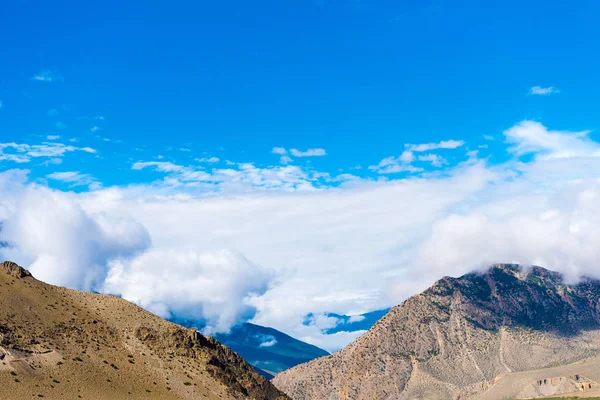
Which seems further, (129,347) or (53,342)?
(129,347)

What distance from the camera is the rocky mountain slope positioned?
384ft

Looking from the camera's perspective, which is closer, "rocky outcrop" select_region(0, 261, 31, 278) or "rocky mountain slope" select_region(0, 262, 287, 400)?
"rocky mountain slope" select_region(0, 262, 287, 400)

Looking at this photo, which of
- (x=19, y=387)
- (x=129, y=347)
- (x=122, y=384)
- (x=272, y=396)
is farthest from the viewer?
(x=272, y=396)

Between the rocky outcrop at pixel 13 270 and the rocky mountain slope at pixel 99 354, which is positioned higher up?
the rocky outcrop at pixel 13 270

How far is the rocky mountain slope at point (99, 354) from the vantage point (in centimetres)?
11712

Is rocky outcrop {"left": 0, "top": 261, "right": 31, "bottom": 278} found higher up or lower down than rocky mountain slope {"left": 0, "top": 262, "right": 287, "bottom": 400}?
higher up

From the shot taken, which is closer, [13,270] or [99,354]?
[99,354]

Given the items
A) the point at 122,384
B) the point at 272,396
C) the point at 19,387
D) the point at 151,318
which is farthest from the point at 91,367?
the point at 272,396

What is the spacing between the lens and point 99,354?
129 m

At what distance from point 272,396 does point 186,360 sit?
21053 mm

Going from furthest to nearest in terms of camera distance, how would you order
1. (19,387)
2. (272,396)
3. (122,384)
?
(272,396)
(122,384)
(19,387)

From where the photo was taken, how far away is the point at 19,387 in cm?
11062

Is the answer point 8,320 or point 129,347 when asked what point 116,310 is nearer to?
point 129,347

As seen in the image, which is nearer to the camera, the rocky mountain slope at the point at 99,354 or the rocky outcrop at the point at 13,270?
the rocky mountain slope at the point at 99,354
